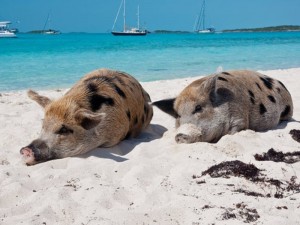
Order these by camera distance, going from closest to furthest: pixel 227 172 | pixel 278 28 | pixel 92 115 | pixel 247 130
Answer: pixel 227 172 < pixel 92 115 < pixel 247 130 < pixel 278 28

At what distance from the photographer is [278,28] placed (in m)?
186

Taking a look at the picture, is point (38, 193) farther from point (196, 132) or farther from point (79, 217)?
point (196, 132)

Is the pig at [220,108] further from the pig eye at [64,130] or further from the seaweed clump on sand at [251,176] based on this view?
the pig eye at [64,130]

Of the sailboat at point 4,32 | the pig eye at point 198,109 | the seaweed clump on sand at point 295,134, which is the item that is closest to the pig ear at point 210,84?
the pig eye at point 198,109

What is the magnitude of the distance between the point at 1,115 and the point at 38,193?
464 cm

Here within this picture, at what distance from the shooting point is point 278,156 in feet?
19.8

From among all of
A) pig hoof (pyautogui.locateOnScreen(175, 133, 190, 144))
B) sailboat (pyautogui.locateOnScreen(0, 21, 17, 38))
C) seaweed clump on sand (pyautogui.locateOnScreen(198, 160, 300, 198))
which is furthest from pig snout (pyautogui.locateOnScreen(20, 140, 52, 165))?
sailboat (pyautogui.locateOnScreen(0, 21, 17, 38))

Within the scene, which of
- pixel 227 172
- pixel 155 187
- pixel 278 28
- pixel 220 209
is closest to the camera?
pixel 220 209

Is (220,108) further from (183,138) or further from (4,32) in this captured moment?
(4,32)

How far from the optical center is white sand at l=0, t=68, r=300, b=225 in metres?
4.24

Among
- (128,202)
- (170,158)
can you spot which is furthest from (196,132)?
(128,202)

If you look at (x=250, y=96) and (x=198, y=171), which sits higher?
(x=250, y=96)

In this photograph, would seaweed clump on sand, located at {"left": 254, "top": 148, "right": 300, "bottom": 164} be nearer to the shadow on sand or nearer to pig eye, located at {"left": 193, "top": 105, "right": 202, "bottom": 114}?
pig eye, located at {"left": 193, "top": 105, "right": 202, "bottom": 114}

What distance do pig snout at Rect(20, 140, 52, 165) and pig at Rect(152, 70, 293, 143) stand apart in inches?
74.6
